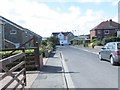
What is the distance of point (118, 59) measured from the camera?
50.6ft

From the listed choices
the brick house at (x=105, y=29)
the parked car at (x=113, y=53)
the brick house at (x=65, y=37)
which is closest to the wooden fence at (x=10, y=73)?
the parked car at (x=113, y=53)

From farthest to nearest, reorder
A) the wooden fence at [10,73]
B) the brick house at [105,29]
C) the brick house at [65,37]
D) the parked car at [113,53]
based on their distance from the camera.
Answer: the brick house at [65,37] < the brick house at [105,29] < the parked car at [113,53] < the wooden fence at [10,73]

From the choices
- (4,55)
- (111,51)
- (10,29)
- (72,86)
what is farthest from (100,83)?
(10,29)

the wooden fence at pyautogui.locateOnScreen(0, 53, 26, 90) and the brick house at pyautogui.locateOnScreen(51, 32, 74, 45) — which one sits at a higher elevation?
the brick house at pyautogui.locateOnScreen(51, 32, 74, 45)

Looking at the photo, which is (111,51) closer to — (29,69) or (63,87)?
(29,69)

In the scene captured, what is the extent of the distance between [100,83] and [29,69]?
17.0ft

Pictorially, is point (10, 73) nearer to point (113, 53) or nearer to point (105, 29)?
point (113, 53)

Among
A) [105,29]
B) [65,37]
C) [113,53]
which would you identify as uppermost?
[105,29]

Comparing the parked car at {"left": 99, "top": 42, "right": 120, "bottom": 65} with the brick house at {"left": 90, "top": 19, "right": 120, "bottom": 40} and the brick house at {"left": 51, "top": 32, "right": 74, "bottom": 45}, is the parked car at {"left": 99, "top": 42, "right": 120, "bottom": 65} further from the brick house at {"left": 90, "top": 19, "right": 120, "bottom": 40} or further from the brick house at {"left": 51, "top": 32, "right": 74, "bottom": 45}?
the brick house at {"left": 51, "top": 32, "right": 74, "bottom": 45}

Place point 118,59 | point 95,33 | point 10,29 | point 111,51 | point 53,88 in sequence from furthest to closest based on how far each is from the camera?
point 95,33 < point 10,29 < point 111,51 < point 118,59 < point 53,88

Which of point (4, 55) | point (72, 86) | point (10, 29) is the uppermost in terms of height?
point (10, 29)

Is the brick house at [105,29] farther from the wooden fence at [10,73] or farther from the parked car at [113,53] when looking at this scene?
the wooden fence at [10,73]

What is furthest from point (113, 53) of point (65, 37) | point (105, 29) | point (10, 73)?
point (65, 37)

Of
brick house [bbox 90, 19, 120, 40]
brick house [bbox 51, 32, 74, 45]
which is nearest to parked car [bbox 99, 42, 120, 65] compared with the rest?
brick house [bbox 90, 19, 120, 40]
